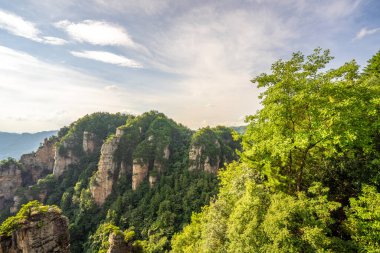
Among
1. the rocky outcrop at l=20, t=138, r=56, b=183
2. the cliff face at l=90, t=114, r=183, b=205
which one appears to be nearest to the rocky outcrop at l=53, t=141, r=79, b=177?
the rocky outcrop at l=20, t=138, r=56, b=183

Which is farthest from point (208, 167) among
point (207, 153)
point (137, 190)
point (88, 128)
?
point (88, 128)

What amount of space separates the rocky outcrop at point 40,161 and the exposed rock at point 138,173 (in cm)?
5698

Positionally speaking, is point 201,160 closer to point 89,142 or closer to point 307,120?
point 89,142

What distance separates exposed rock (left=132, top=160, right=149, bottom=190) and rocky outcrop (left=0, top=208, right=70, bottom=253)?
48.2m

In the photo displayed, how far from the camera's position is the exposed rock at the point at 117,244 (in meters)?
41.6

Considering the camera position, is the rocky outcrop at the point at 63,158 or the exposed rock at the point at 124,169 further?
the rocky outcrop at the point at 63,158

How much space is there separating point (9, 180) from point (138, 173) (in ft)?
190

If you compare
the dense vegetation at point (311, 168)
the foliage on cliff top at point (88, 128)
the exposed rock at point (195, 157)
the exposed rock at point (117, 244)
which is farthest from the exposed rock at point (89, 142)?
the dense vegetation at point (311, 168)

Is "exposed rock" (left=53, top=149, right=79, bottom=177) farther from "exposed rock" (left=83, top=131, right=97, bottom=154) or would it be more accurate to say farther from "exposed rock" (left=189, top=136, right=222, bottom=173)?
"exposed rock" (left=189, top=136, right=222, bottom=173)

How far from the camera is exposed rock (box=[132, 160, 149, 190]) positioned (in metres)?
79.9

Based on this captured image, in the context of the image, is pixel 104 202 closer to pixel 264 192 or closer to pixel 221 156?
pixel 221 156

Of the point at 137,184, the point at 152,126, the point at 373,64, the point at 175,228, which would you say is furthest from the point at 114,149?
the point at 373,64

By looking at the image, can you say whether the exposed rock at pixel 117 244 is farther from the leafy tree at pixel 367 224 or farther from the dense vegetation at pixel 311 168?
the leafy tree at pixel 367 224

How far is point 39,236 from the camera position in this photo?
29297 mm
